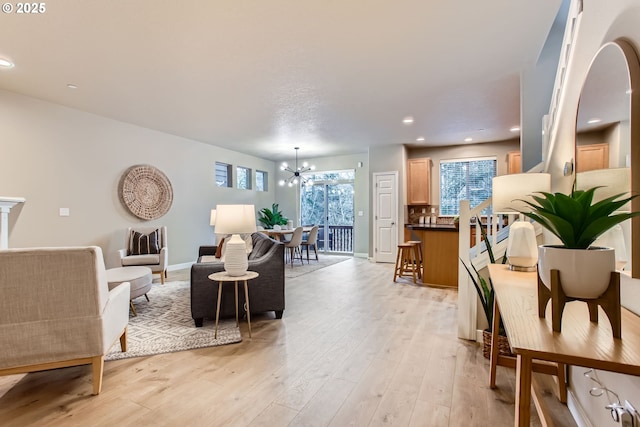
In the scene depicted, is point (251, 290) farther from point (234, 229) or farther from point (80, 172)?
point (80, 172)

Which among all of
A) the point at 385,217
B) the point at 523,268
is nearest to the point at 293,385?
the point at 523,268

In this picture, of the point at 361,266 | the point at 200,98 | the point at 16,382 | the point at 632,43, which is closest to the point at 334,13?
the point at 632,43

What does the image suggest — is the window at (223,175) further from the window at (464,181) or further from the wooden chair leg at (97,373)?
the wooden chair leg at (97,373)

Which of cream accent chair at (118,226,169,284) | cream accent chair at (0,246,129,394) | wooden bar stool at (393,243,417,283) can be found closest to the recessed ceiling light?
cream accent chair at (118,226,169,284)

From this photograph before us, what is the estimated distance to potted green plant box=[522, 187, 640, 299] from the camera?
917mm

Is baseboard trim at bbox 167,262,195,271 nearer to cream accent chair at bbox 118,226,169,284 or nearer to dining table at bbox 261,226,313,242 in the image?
cream accent chair at bbox 118,226,169,284

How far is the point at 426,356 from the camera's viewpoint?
2.44 meters

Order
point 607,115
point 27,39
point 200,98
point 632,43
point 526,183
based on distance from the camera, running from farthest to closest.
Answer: point 200,98
point 27,39
point 526,183
point 607,115
point 632,43

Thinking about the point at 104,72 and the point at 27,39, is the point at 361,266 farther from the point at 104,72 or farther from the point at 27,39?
the point at 27,39

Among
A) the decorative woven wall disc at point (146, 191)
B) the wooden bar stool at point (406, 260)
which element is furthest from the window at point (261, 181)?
the wooden bar stool at point (406, 260)

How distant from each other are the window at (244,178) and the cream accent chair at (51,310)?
20.3 feet

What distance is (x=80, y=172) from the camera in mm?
4676

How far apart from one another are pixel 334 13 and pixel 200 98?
2.52 meters

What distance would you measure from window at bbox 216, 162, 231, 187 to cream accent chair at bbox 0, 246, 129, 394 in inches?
220
